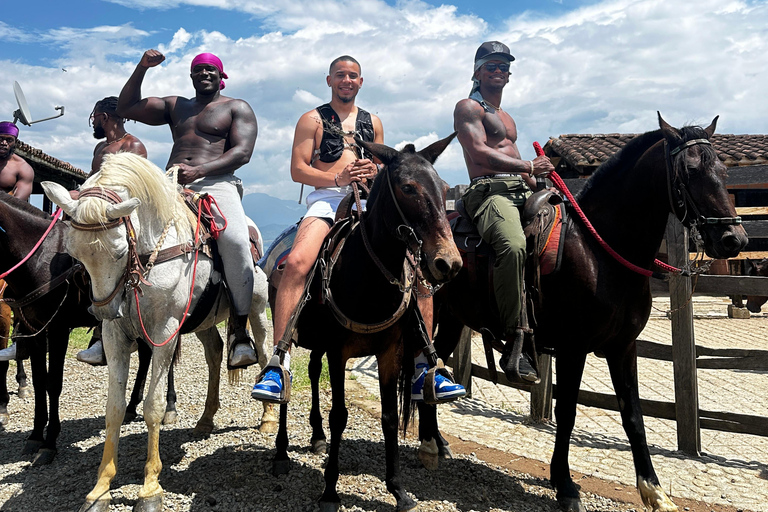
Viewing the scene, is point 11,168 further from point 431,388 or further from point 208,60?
point 431,388

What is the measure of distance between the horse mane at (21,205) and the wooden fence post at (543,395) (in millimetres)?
5384

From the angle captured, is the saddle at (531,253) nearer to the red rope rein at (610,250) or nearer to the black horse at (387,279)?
the red rope rein at (610,250)

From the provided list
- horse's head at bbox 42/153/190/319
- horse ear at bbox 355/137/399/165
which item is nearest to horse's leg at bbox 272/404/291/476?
horse's head at bbox 42/153/190/319

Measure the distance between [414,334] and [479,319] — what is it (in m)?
0.92

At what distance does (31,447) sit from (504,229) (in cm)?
449

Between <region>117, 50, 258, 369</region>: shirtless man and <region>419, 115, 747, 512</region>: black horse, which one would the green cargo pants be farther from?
<region>117, 50, 258, 369</region>: shirtless man

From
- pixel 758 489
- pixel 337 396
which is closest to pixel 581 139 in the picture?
pixel 758 489

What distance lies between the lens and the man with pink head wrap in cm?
626

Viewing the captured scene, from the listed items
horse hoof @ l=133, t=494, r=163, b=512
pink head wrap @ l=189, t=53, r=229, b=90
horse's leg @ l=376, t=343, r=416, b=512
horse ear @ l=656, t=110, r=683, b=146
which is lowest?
horse hoof @ l=133, t=494, r=163, b=512

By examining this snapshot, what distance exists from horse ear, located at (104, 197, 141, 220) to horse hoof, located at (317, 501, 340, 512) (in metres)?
2.35

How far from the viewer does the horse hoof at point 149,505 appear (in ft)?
11.7

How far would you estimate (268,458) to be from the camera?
4.74 meters

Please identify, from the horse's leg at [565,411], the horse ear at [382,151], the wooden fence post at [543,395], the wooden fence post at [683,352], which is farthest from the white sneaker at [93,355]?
the wooden fence post at [683,352]

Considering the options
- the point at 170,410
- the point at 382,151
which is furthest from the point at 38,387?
the point at 382,151
